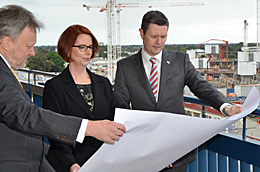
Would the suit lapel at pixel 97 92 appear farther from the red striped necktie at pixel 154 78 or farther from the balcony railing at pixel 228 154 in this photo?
the balcony railing at pixel 228 154

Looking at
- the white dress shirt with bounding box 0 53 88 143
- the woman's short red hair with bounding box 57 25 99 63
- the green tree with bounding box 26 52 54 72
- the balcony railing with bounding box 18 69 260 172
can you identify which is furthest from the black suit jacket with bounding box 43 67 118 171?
the green tree with bounding box 26 52 54 72

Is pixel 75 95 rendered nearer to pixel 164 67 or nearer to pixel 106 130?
pixel 164 67

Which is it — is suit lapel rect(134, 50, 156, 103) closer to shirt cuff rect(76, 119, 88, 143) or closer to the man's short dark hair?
the man's short dark hair

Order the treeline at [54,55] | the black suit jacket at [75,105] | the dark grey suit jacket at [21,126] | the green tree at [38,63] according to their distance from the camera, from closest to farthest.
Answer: the dark grey suit jacket at [21,126]
the black suit jacket at [75,105]
the treeline at [54,55]
the green tree at [38,63]

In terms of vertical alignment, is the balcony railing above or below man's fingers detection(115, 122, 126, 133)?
below

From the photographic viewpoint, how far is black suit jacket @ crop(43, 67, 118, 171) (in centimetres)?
148

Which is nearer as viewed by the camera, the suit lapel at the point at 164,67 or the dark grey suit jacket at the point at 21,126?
the dark grey suit jacket at the point at 21,126

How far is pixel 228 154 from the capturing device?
1.78 meters

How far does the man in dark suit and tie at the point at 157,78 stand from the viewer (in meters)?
1.69

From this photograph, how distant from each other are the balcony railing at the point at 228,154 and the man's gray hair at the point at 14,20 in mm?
1187

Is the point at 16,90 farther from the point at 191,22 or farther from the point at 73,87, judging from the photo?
the point at 191,22

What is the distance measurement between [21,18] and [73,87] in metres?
0.60

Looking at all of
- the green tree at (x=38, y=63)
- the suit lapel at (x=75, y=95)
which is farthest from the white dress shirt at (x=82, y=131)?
the green tree at (x=38, y=63)

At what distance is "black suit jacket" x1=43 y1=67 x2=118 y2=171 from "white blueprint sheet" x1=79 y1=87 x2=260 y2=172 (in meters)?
0.41
